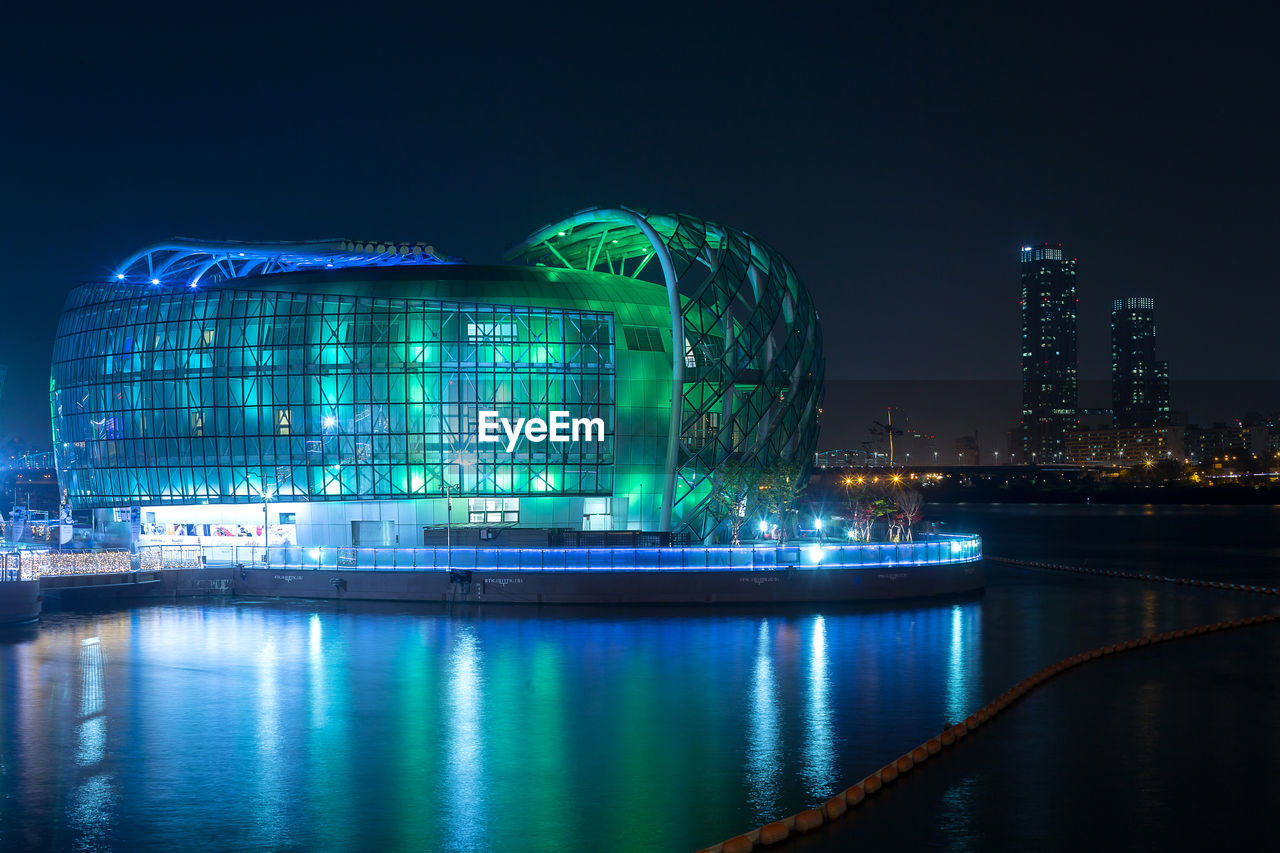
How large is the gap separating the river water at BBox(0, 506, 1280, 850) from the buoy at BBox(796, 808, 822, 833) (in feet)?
1.37

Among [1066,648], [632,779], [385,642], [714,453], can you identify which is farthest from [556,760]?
[714,453]

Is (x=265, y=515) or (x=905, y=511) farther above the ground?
(x=265, y=515)

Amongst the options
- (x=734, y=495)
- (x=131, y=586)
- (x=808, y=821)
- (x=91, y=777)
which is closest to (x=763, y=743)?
(x=808, y=821)

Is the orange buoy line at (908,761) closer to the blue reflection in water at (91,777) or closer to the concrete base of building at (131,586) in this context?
the blue reflection in water at (91,777)

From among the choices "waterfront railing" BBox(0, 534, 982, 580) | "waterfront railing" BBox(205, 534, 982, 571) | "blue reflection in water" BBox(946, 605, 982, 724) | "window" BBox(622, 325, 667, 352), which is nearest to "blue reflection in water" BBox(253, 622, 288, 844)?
"waterfront railing" BBox(205, 534, 982, 571)

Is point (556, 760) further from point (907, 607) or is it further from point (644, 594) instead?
point (907, 607)

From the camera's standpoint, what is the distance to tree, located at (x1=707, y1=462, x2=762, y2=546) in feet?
258

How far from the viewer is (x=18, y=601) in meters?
54.9

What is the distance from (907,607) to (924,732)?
27580 millimetres

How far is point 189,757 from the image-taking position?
30.9 m

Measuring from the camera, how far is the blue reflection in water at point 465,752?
2528cm

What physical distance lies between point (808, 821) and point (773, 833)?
4.08 ft

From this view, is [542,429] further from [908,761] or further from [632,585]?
[908,761]

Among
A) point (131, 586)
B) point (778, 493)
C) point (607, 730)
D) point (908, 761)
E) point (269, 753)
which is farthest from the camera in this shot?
point (778, 493)
